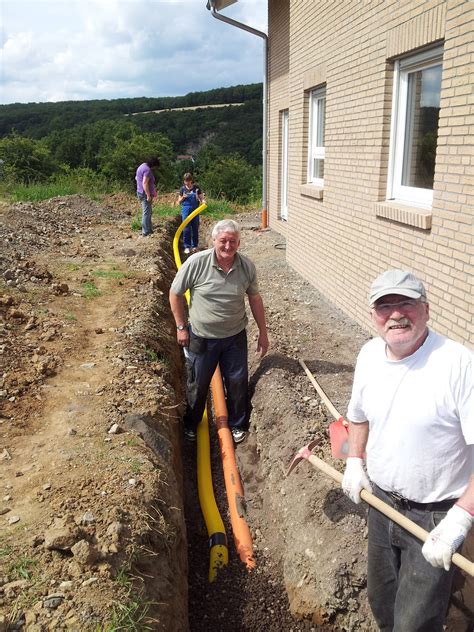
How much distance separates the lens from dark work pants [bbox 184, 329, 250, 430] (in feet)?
16.2

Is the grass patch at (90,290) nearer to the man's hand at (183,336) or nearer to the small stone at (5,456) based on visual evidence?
the man's hand at (183,336)

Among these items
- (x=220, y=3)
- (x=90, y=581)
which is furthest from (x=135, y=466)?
(x=220, y=3)

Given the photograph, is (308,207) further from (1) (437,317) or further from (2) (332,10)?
(1) (437,317)

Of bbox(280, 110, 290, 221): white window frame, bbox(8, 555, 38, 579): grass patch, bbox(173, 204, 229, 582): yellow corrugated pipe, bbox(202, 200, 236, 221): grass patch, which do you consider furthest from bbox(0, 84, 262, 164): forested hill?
bbox(8, 555, 38, 579): grass patch

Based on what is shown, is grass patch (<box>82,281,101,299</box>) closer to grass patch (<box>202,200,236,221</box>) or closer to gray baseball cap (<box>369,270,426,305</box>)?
gray baseball cap (<box>369,270,426,305</box>)

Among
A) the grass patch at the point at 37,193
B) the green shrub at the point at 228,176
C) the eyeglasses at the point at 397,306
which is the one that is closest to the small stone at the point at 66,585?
the eyeglasses at the point at 397,306

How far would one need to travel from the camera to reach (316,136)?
27.1 ft

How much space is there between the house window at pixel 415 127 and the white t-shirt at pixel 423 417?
3.25 m

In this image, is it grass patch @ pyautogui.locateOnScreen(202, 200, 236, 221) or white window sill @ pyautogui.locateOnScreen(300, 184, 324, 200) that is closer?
white window sill @ pyautogui.locateOnScreen(300, 184, 324, 200)

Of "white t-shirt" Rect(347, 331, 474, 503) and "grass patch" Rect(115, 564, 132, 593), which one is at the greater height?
"white t-shirt" Rect(347, 331, 474, 503)

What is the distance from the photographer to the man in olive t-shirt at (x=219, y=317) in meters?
4.64

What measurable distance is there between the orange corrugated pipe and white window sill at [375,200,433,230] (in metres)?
2.51

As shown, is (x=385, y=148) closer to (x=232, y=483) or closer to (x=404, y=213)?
(x=404, y=213)

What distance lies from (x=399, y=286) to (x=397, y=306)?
8cm
